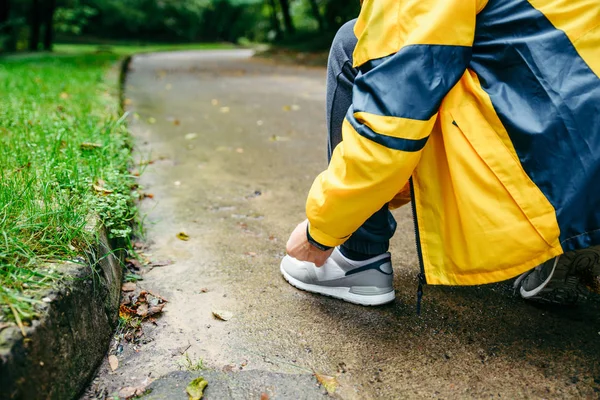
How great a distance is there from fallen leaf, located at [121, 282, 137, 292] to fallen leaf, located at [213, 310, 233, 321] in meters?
0.32

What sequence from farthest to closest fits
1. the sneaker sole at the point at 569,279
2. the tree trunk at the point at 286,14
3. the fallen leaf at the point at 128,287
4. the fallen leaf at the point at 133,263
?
the tree trunk at the point at 286,14 → the fallen leaf at the point at 133,263 → the fallen leaf at the point at 128,287 → the sneaker sole at the point at 569,279

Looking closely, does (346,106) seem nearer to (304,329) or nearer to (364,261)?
(364,261)

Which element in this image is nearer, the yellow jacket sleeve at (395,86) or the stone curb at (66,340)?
the stone curb at (66,340)

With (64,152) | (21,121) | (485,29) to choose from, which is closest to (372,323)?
(485,29)

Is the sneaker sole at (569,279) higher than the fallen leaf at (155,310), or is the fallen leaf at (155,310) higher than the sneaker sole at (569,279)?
the sneaker sole at (569,279)

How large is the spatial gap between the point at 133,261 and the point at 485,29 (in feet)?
4.54

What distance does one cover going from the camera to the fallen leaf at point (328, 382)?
1.29 meters

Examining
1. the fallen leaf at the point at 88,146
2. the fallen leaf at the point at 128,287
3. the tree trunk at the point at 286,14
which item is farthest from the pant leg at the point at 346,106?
the tree trunk at the point at 286,14

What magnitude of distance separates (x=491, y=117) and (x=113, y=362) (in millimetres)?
1121

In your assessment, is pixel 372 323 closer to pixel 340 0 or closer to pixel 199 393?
pixel 199 393

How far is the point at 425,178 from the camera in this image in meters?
1.31

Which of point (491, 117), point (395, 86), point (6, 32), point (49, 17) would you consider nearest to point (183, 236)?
point (395, 86)

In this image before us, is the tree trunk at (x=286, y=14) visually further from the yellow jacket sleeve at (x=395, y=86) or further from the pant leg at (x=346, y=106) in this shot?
the yellow jacket sleeve at (x=395, y=86)

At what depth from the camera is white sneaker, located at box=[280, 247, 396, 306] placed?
5.36ft
